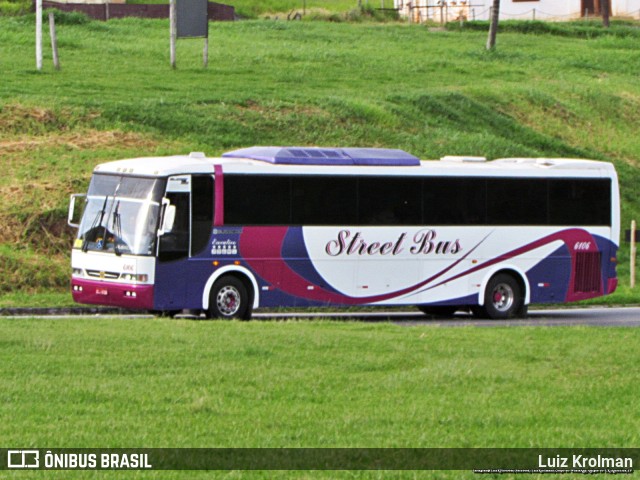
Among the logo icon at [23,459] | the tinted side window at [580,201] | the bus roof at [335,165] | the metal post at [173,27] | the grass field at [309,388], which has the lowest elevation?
the grass field at [309,388]

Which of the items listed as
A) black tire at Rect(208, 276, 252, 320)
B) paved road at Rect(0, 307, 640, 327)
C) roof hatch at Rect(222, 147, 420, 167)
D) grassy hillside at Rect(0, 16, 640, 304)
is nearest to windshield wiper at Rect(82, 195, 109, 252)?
paved road at Rect(0, 307, 640, 327)

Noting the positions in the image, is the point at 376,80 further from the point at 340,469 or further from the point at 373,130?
the point at 340,469

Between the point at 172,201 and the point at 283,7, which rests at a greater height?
the point at 283,7

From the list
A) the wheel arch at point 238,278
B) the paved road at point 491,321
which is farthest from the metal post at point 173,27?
the wheel arch at point 238,278

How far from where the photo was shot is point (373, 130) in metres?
40.9

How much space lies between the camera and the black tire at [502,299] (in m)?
26.7

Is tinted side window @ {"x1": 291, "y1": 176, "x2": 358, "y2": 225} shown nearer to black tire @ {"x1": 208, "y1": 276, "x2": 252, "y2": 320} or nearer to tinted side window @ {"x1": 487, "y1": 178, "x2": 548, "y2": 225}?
black tire @ {"x1": 208, "y1": 276, "x2": 252, "y2": 320}

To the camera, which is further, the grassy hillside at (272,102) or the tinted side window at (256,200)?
the grassy hillside at (272,102)

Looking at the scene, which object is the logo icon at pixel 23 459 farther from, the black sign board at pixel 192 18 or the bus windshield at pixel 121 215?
the black sign board at pixel 192 18

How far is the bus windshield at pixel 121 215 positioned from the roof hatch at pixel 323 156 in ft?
8.13

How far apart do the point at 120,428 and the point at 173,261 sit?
41.6 feet

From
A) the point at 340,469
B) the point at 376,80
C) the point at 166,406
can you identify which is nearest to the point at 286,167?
the point at 166,406

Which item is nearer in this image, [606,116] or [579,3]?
[606,116]

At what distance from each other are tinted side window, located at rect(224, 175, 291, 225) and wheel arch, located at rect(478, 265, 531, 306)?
446 centimetres
